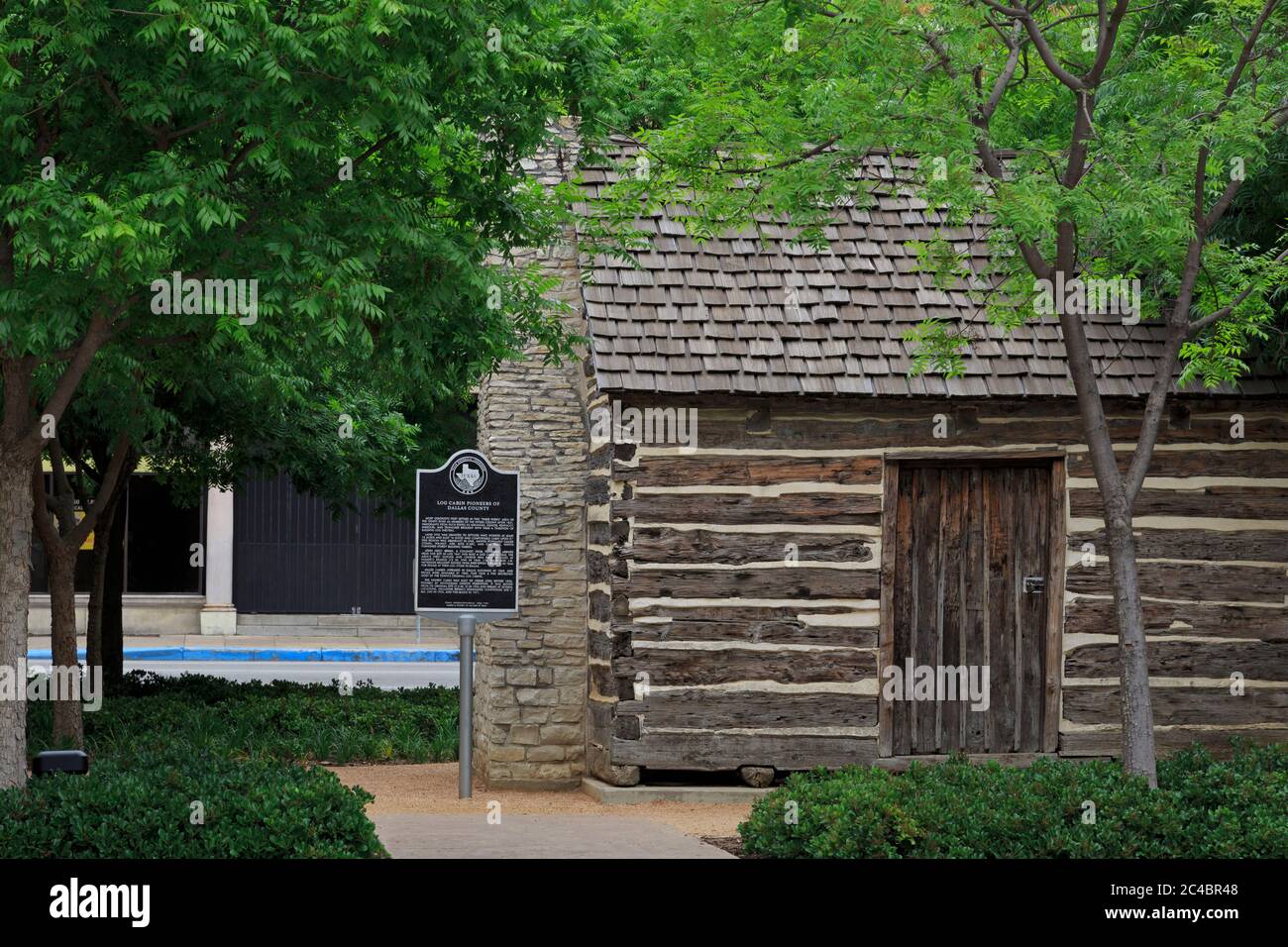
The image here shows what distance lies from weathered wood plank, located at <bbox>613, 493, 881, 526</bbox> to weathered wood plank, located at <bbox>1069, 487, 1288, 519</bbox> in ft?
6.90

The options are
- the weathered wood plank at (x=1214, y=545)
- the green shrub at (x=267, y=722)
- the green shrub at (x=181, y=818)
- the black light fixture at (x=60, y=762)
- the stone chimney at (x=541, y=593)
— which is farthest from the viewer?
the green shrub at (x=267, y=722)

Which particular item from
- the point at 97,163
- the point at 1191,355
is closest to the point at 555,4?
the point at 97,163

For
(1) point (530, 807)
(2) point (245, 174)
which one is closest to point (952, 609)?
(1) point (530, 807)

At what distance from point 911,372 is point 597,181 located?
3.61 m

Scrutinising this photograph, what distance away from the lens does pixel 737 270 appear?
13.0m

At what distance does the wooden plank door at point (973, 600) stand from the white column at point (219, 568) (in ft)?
59.8

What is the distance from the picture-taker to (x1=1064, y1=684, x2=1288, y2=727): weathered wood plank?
41.3 feet

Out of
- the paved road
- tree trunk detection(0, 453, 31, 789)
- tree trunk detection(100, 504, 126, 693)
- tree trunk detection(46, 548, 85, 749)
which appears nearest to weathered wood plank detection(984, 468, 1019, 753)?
tree trunk detection(0, 453, 31, 789)

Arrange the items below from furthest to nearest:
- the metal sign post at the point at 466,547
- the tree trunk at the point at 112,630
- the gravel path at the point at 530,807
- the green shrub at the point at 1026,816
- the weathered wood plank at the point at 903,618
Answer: the tree trunk at the point at 112,630 < the weathered wood plank at the point at 903,618 < the metal sign post at the point at 466,547 < the gravel path at the point at 530,807 < the green shrub at the point at 1026,816

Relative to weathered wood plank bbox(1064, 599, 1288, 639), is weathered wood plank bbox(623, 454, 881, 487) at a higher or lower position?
higher

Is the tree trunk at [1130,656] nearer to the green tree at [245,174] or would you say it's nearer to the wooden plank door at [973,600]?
the wooden plank door at [973,600]

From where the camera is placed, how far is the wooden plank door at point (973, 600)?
41.4 feet

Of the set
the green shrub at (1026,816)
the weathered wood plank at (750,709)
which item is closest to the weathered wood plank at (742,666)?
the weathered wood plank at (750,709)

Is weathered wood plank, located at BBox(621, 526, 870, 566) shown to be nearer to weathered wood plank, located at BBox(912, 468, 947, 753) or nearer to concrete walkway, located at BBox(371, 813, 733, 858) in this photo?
weathered wood plank, located at BBox(912, 468, 947, 753)
